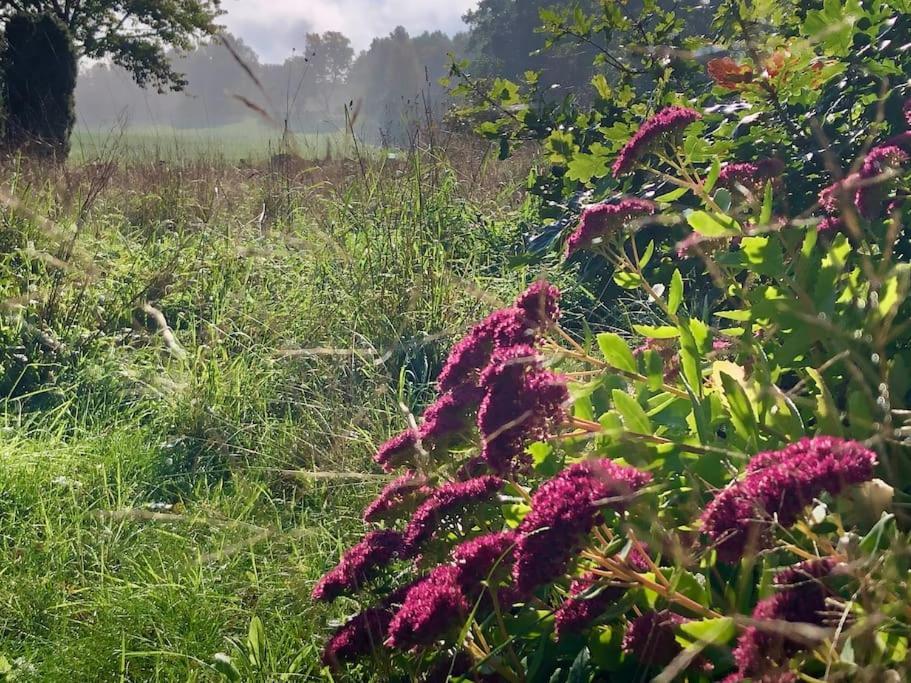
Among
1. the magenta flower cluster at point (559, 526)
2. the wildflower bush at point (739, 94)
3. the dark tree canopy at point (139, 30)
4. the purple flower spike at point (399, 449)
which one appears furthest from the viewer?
the dark tree canopy at point (139, 30)

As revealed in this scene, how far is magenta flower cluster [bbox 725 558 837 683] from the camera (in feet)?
2.44

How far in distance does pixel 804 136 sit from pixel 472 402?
122cm

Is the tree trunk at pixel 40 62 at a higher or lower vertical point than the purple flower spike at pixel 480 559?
higher

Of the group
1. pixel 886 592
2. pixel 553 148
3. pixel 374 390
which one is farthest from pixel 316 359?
pixel 886 592

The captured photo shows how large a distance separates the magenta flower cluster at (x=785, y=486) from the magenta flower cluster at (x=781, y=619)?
0.16 ft

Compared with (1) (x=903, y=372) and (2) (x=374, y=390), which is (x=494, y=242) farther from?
(1) (x=903, y=372)

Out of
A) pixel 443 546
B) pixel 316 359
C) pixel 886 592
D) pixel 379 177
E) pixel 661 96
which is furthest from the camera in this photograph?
pixel 379 177

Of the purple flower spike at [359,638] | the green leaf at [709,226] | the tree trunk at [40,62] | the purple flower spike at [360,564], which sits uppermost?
the tree trunk at [40,62]

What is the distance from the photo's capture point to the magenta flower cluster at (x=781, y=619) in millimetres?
745

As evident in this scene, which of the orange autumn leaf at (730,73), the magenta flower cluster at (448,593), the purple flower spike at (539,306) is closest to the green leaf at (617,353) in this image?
the purple flower spike at (539,306)

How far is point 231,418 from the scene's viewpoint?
272 cm

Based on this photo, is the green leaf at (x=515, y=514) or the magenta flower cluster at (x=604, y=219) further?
the magenta flower cluster at (x=604, y=219)

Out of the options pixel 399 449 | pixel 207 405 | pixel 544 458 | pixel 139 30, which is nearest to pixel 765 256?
pixel 544 458

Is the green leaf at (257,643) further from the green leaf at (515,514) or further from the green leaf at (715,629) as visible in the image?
the green leaf at (715,629)
